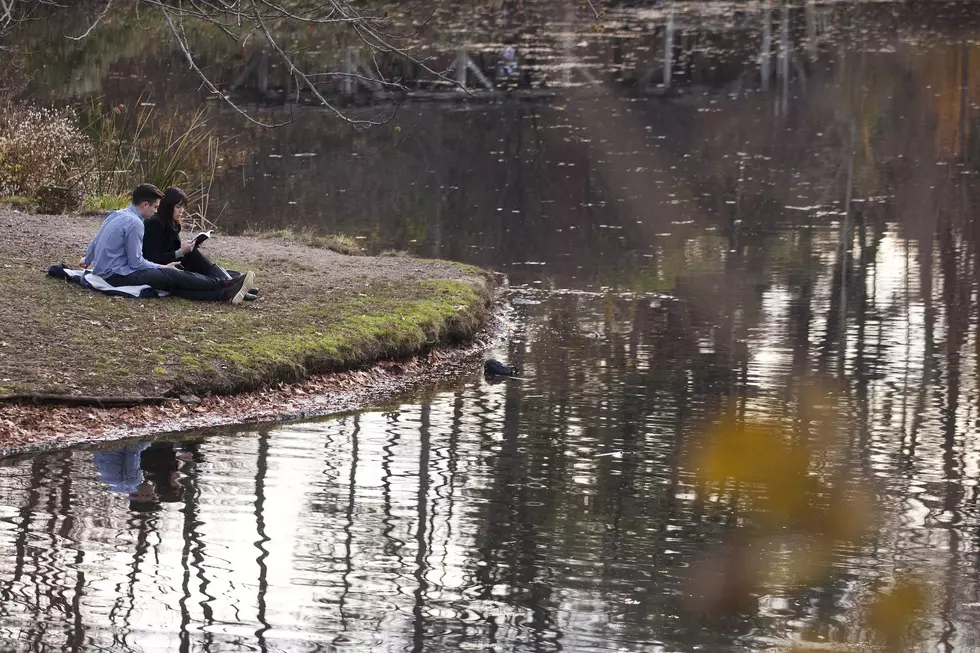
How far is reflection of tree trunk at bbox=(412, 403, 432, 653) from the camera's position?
6395 mm

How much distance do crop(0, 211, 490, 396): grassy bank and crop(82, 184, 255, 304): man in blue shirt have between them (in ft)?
0.65

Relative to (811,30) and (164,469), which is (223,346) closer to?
(164,469)

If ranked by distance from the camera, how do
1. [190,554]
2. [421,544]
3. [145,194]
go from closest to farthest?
[190,554] → [421,544] → [145,194]

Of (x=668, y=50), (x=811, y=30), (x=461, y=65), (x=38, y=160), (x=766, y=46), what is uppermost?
(x=811, y=30)

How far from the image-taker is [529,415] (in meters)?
10.7

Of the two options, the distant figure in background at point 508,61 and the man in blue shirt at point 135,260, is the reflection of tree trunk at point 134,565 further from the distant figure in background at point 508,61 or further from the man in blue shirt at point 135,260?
the distant figure in background at point 508,61

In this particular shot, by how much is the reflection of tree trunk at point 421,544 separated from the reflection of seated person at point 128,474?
153 centimetres

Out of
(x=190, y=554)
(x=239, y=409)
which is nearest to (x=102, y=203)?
(x=239, y=409)

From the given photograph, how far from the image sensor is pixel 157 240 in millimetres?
12695

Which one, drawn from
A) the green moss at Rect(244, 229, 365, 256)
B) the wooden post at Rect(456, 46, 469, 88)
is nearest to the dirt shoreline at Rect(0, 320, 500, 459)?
the green moss at Rect(244, 229, 365, 256)

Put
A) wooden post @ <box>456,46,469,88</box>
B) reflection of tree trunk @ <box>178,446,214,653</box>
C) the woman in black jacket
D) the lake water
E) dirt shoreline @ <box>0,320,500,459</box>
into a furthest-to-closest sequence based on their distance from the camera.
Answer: wooden post @ <box>456,46,469,88</box>, the woman in black jacket, dirt shoreline @ <box>0,320,500,459</box>, the lake water, reflection of tree trunk @ <box>178,446,214,653</box>

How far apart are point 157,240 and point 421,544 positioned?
6048 mm

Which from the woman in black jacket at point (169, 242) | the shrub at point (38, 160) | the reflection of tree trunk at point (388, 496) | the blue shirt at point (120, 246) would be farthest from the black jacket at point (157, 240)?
the shrub at point (38, 160)

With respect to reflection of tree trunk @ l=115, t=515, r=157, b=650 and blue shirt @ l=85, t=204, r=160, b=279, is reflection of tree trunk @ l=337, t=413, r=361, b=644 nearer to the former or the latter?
reflection of tree trunk @ l=115, t=515, r=157, b=650
